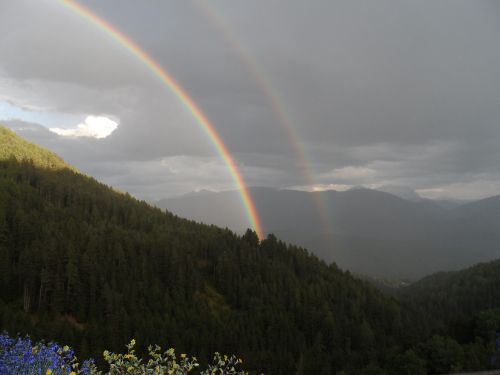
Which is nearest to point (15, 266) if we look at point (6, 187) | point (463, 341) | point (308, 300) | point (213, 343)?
point (213, 343)

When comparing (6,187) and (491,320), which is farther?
(6,187)

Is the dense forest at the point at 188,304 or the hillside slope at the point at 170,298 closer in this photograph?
the dense forest at the point at 188,304

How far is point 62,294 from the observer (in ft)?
395

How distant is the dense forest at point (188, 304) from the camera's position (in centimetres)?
9762

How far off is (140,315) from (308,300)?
76382 millimetres

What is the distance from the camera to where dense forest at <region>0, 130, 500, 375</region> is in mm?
97625

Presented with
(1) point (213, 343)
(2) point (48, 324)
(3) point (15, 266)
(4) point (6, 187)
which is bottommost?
(1) point (213, 343)

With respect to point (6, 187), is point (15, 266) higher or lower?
lower

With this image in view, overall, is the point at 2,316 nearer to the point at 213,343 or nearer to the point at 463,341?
the point at 213,343

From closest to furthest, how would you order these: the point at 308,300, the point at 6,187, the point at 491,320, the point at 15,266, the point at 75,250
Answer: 1. the point at 491,320
2. the point at 15,266
3. the point at 75,250
4. the point at 308,300
5. the point at 6,187

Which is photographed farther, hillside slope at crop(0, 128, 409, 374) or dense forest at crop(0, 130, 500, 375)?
hillside slope at crop(0, 128, 409, 374)

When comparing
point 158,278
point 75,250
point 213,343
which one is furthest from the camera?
point 158,278

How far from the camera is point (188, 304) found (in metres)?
144

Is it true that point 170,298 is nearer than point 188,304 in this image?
Yes
